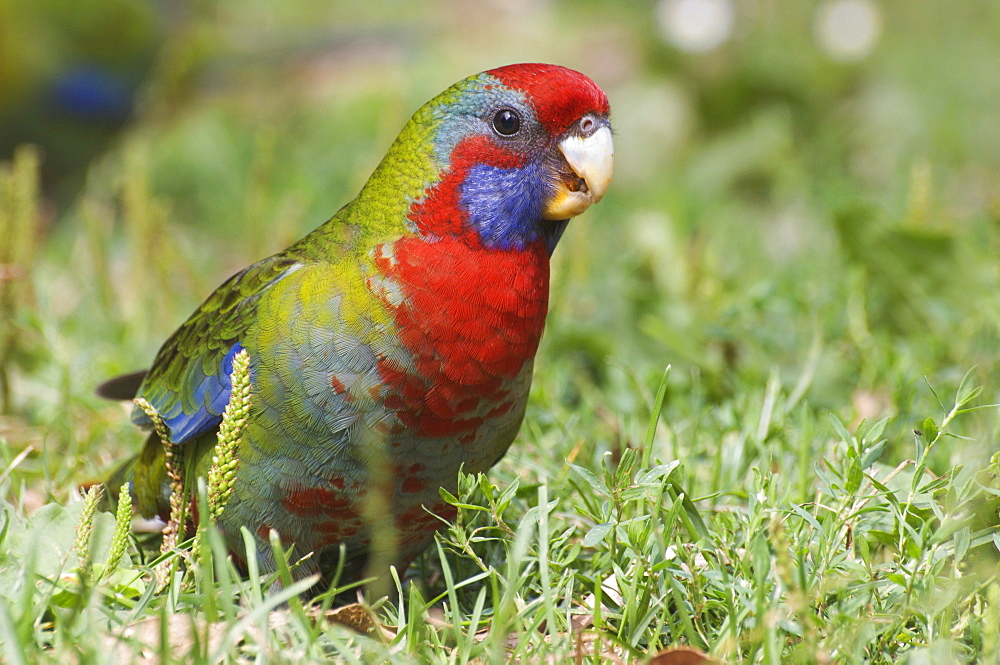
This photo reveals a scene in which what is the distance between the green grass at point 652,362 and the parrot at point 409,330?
5.6 inches

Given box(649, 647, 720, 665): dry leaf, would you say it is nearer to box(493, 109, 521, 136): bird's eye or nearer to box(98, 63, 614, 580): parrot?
box(98, 63, 614, 580): parrot

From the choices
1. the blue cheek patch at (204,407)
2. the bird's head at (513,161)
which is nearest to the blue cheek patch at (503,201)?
the bird's head at (513,161)

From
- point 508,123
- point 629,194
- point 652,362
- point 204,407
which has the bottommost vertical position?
point 652,362

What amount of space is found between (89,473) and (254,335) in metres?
0.93

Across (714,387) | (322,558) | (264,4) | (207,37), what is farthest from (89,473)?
(264,4)

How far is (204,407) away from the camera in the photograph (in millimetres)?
1985

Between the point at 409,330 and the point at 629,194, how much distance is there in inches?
131

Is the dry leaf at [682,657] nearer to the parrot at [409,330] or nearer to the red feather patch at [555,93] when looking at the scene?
the parrot at [409,330]

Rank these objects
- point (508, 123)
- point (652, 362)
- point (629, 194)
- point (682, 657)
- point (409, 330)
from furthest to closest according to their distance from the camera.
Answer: point (629, 194)
point (652, 362)
point (508, 123)
point (409, 330)
point (682, 657)

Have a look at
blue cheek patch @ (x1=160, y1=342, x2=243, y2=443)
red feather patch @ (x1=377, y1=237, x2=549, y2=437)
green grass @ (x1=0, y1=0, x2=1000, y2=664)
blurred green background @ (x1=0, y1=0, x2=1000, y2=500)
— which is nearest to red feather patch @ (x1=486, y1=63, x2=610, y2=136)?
red feather patch @ (x1=377, y1=237, x2=549, y2=437)

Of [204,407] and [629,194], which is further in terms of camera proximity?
[629,194]

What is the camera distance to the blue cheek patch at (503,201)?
1.88 meters

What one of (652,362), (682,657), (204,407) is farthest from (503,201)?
(652,362)

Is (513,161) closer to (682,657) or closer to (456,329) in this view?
(456,329)
